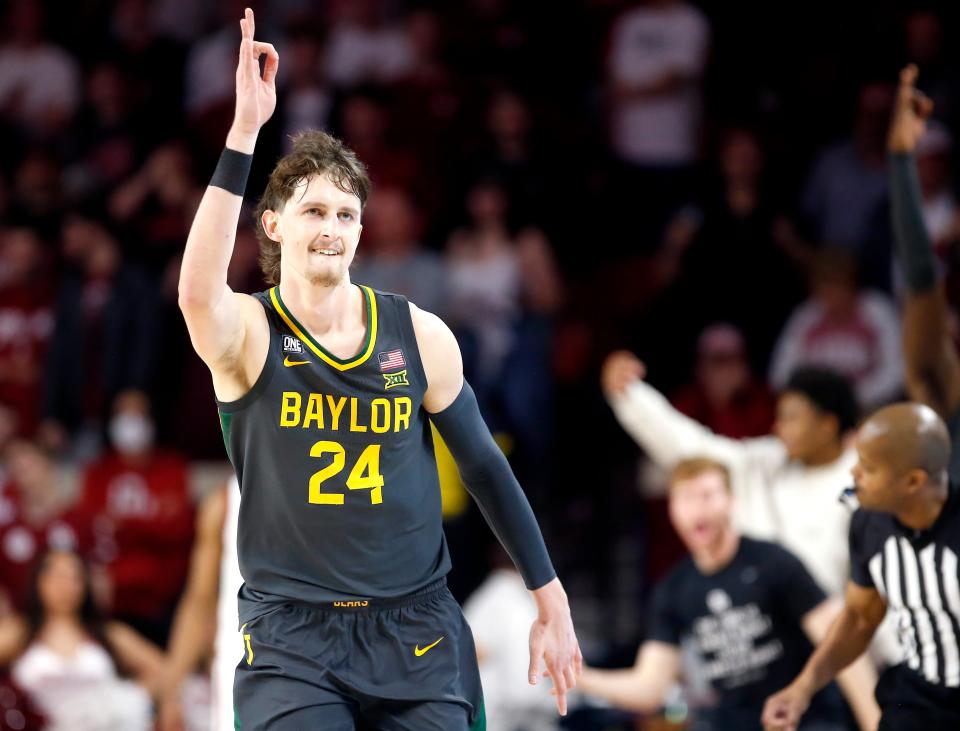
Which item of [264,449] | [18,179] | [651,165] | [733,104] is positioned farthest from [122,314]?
[264,449]

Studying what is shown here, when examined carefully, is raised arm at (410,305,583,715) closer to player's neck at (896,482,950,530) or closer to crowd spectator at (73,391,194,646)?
player's neck at (896,482,950,530)

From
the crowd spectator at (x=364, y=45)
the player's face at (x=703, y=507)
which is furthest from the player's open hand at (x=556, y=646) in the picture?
the crowd spectator at (x=364, y=45)

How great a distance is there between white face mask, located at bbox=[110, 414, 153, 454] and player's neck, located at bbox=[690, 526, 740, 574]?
445 cm

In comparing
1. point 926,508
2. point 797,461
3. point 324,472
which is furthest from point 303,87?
point 324,472

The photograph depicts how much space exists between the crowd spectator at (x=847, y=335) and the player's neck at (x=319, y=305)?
213 inches

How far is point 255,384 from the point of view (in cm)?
388

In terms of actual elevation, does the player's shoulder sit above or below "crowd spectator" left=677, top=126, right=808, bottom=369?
below

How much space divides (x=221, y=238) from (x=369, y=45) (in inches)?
311

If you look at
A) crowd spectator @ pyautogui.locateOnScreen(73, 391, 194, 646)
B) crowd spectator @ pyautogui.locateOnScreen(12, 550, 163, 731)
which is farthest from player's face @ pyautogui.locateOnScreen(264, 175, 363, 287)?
crowd spectator @ pyautogui.locateOnScreen(73, 391, 194, 646)

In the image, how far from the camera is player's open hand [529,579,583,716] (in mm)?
4102

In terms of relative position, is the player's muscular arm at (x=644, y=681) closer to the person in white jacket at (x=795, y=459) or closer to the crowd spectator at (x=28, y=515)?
the person in white jacket at (x=795, y=459)

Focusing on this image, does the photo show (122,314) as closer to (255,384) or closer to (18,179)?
(18,179)

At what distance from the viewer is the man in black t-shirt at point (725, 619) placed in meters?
6.19

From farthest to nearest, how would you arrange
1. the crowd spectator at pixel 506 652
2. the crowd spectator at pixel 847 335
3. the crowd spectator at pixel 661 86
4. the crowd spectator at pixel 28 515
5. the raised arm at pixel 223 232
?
the crowd spectator at pixel 661 86, the crowd spectator at pixel 28 515, the crowd spectator at pixel 847 335, the crowd spectator at pixel 506 652, the raised arm at pixel 223 232
